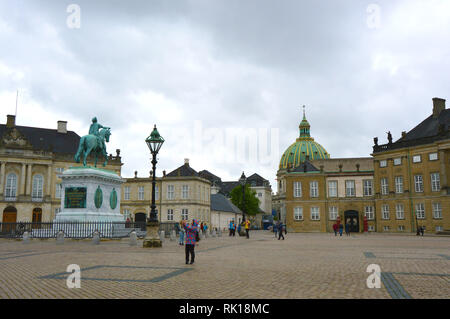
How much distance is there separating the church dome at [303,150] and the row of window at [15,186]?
83.6m

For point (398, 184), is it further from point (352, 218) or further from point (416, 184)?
point (352, 218)

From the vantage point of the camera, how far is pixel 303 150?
13388 cm

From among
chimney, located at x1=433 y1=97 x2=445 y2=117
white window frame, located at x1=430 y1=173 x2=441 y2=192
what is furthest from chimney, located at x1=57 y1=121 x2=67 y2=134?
chimney, located at x1=433 y1=97 x2=445 y2=117

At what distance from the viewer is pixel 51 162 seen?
186ft

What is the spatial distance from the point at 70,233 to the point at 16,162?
3719cm

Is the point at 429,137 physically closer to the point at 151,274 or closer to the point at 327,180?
the point at 327,180

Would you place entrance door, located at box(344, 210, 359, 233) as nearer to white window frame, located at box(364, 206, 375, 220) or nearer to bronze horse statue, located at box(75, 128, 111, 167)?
white window frame, located at box(364, 206, 375, 220)

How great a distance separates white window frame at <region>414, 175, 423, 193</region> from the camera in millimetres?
47719

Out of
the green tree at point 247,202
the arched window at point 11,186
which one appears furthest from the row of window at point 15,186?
the green tree at point 247,202

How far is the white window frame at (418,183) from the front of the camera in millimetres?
47719

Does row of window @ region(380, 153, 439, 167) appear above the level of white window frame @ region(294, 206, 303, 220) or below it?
above

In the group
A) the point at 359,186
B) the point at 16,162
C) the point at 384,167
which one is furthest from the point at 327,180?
the point at 16,162

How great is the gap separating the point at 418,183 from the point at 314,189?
15.1m

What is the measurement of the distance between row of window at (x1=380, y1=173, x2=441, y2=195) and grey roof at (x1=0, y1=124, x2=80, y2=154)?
4614cm
